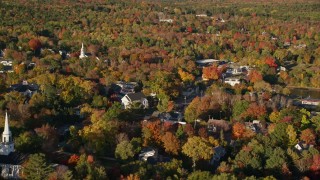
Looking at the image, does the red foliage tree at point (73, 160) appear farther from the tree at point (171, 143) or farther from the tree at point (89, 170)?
the tree at point (171, 143)

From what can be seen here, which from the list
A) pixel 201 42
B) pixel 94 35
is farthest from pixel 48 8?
pixel 201 42

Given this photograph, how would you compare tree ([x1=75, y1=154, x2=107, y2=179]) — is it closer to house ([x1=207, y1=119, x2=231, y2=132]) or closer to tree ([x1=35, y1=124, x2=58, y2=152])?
tree ([x1=35, y1=124, x2=58, y2=152])

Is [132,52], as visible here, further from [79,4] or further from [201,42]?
[79,4]

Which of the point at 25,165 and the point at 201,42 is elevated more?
the point at 25,165

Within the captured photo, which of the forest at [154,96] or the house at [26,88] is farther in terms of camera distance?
the house at [26,88]

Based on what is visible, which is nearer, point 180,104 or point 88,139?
point 88,139

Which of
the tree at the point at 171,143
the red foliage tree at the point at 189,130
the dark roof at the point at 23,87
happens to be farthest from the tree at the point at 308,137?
the dark roof at the point at 23,87

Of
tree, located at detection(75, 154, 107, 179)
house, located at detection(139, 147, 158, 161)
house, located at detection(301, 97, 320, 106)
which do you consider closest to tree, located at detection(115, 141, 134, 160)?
house, located at detection(139, 147, 158, 161)
